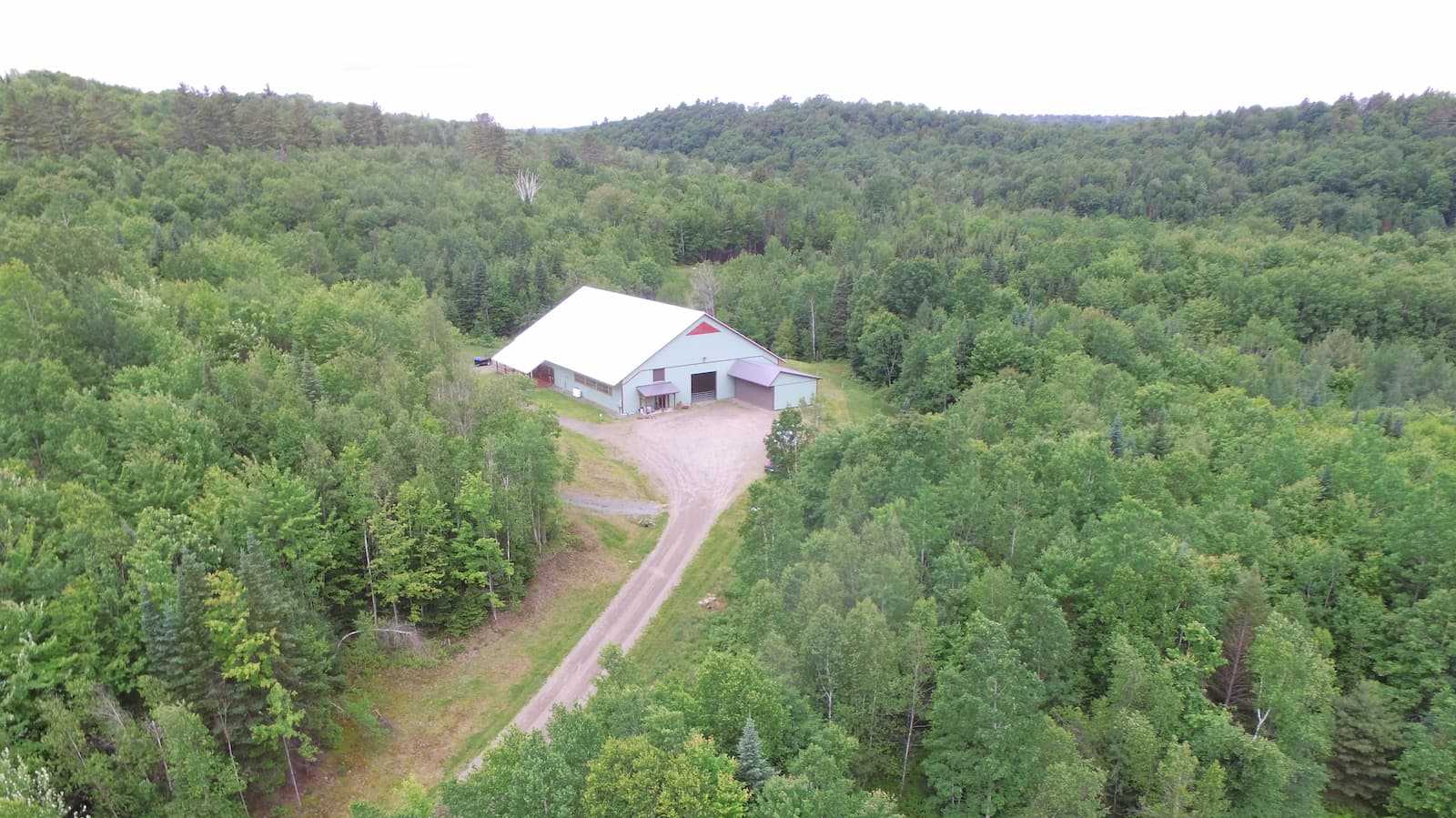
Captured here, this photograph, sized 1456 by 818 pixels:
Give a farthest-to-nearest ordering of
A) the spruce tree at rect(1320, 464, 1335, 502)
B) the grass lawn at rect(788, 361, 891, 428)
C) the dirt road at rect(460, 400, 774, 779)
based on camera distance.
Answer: the grass lawn at rect(788, 361, 891, 428) < the spruce tree at rect(1320, 464, 1335, 502) < the dirt road at rect(460, 400, 774, 779)

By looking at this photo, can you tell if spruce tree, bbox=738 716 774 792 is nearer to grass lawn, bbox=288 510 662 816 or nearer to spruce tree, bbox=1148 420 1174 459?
grass lawn, bbox=288 510 662 816

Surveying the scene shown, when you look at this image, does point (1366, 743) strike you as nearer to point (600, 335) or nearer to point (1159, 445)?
point (1159, 445)

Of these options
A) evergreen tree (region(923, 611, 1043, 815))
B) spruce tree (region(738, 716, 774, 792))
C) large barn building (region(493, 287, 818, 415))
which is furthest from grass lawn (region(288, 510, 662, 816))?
large barn building (region(493, 287, 818, 415))

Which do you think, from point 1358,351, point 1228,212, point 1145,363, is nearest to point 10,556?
point 1145,363

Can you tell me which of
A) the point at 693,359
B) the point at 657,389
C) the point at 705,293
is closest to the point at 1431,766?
the point at 657,389

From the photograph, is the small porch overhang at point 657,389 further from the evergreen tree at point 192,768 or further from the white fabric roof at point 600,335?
the evergreen tree at point 192,768

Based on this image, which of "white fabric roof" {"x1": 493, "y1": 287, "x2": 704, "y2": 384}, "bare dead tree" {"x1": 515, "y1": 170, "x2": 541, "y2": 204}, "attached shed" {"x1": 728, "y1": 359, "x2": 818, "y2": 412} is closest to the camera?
"attached shed" {"x1": 728, "y1": 359, "x2": 818, "y2": 412}
